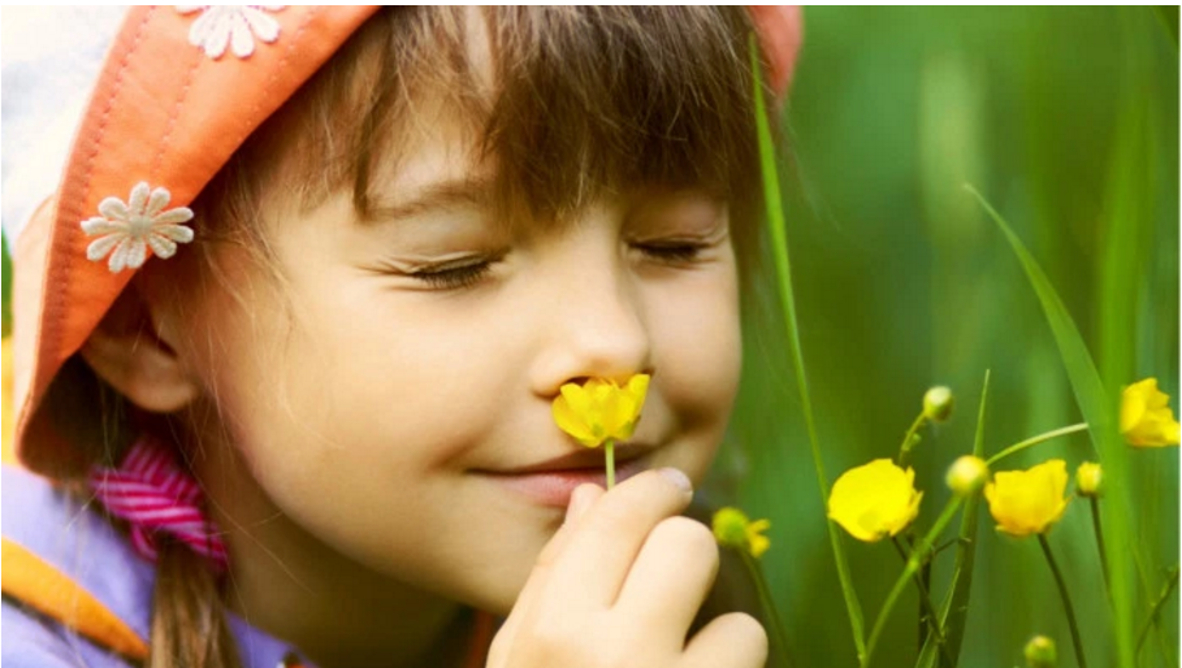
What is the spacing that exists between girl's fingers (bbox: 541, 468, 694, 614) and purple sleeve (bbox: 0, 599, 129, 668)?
26cm

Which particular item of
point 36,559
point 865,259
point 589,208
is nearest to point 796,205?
point 865,259

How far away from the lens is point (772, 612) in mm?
611

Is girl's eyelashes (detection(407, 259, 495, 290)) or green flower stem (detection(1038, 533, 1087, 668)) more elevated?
girl's eyelashes (detection(407, 259, 495, 290))

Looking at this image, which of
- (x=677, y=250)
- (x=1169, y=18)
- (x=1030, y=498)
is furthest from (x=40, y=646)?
(x=1169, y=18)

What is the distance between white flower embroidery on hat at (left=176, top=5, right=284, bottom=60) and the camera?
59 cm

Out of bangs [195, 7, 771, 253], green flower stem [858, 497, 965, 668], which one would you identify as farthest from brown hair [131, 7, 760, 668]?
green flower stem [858, 497, 965, 668]

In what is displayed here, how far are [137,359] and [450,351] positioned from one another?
0.58ft

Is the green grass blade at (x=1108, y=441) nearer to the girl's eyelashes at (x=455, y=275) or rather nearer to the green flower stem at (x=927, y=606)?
the green flower stem at (x=927, y=606)

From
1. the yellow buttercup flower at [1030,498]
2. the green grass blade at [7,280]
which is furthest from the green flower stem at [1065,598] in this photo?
the green grass blade at [7,280]

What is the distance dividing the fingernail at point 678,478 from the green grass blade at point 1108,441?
17 cm

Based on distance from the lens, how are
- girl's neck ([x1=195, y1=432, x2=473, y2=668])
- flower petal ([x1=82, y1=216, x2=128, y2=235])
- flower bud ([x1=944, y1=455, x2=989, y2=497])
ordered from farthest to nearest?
girl's neck ([x1=195, y1=432, x2=473, y2=668]) → flower petal ([x1=82, y1=216, x2=128, y2=235]) → flower bud ([x1=944, y1=455, x2=989, y2=497])

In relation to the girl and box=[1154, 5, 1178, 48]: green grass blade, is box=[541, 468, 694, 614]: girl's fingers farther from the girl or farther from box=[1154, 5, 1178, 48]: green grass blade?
box=[1154, 5, 1178, 48]: green grass blade

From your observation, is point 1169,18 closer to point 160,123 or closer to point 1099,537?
point 1099,537

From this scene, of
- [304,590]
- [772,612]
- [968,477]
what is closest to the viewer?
[968,477]
